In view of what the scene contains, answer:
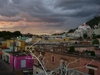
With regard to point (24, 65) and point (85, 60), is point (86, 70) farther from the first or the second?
point (24, 65)

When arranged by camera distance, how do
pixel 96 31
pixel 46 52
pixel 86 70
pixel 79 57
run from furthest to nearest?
pixel 96 31 → pixel 46 52 → pixel 79 57 → pixel 86 70

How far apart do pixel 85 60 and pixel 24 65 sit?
84.4 ft

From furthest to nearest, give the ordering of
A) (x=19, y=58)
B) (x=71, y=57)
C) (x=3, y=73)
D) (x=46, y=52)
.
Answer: (x=19, y=58) < (x=3, y=73) < (x=46, y=52) < (x=71, y=57)

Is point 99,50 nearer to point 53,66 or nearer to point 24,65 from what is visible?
point 53,66

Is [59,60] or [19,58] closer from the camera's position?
[59,60]

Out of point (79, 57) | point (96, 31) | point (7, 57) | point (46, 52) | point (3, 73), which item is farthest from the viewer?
point (96, 31)

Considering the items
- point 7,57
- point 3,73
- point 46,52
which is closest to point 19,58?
point 3,73

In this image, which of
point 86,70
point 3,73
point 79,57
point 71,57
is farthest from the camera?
point 3,73

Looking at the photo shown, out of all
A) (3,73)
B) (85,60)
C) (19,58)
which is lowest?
(3,73)

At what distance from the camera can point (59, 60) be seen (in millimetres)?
22188

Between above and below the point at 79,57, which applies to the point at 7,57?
below

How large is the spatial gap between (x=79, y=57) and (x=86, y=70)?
69.6 inches

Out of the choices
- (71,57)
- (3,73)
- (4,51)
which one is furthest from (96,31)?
(71,57)

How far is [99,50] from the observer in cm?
2672
